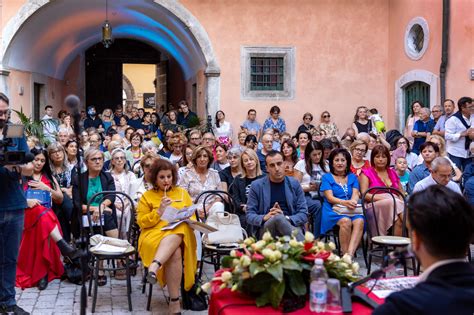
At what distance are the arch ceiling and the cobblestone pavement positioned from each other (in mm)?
9354

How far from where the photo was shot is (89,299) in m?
6.38

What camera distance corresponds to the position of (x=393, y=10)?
50.2 ft

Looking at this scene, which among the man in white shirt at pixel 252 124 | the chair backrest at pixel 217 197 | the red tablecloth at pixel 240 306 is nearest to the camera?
the red tablecloth at pixel 240 306

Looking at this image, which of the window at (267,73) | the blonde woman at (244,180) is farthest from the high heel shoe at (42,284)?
the window at (267,73)

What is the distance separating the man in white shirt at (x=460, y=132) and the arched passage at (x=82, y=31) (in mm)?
6252

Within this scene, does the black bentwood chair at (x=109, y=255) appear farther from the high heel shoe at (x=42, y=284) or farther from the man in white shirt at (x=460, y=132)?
the man in white shirt at (x=460, y=132)

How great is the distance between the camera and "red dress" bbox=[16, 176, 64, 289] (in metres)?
6.86

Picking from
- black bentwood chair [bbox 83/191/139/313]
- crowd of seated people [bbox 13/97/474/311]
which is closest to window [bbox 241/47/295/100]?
crowd of seated people [bbox 13/97/474/311]

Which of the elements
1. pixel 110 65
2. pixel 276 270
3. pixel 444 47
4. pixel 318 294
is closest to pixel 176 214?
pixel 276 270

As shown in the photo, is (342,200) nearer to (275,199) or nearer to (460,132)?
(275,199)

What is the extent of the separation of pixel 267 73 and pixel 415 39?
3.32 meters

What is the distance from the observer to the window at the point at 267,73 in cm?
1539

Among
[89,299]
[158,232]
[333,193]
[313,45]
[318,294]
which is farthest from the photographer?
[313,45]

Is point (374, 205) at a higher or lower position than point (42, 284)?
higher
